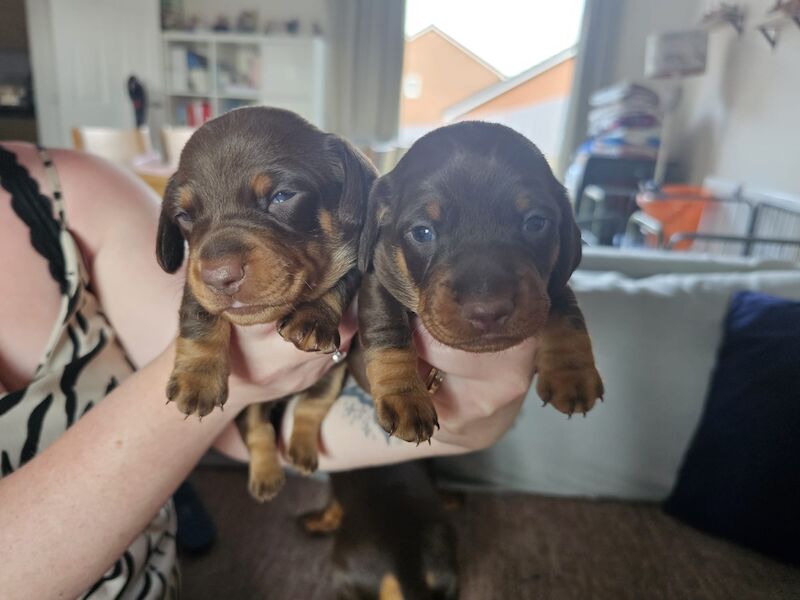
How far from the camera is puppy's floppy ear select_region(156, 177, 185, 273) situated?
2.99 ft

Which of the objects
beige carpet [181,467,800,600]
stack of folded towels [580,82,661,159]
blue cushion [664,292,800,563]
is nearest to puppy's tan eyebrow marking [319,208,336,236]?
beige carpet [181,467,800,600]

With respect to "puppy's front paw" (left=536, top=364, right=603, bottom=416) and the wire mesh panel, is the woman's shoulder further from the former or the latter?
the wire mesh panel

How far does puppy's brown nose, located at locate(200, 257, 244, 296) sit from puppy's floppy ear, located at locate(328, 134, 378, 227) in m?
0.21

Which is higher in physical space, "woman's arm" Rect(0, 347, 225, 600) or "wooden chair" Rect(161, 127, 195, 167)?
"wooden chair" Rect(161, 127, 195, 167)

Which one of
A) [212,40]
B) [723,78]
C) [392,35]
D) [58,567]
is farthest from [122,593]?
[212,40]

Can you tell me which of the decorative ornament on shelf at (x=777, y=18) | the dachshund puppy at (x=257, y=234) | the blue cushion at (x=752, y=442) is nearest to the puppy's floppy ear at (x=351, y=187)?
the dachshund puppy at (x=257, y=234)

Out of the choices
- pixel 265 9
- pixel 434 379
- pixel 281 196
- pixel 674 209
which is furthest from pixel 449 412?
pixel 265 9

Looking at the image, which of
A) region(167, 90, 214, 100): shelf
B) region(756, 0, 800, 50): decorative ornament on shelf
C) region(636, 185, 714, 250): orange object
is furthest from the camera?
region(167, 90, 214, 100): shelf

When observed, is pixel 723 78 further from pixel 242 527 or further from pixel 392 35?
pixel 242 527

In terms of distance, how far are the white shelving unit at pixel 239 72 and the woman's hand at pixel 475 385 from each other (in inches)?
216

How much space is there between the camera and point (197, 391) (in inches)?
32.4

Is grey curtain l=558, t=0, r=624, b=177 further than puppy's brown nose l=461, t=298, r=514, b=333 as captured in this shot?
Yes

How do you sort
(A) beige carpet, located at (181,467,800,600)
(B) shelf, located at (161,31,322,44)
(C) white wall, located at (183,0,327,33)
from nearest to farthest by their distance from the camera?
(A) beige carpet, located at (181,467,800,600)
(B) shelf, located at (161,31,322,44)
(C) white wall, located at (183,0,327,33)

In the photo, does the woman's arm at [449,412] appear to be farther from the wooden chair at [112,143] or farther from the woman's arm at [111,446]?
the wooden chair at [112,143]
